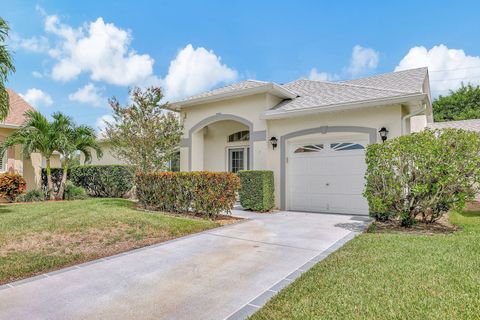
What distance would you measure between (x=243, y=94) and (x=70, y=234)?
7921 millimetres

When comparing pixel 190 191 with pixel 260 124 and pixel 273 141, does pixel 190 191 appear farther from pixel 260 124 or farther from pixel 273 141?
pixel 260 124

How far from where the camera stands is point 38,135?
12.8 meters

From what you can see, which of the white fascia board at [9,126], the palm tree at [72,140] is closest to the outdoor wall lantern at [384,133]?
the palm tree at [72,140]

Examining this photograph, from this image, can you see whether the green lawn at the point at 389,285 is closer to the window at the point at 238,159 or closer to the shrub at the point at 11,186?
the window at the point at 238,159

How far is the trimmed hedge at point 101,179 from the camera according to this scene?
15250 millimetres

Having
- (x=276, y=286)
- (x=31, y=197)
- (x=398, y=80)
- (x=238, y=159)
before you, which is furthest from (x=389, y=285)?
(x=31, y=197)

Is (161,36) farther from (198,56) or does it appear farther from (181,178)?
(181,178)

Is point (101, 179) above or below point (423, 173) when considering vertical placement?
below

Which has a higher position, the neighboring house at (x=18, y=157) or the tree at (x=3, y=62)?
the tree at (x=3, y=62)

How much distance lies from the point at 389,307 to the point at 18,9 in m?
14.0

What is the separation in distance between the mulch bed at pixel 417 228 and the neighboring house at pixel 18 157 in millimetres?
14152

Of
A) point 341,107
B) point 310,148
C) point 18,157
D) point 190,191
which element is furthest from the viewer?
point 18,157

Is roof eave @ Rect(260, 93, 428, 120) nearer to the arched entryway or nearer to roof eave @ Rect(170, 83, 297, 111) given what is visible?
roof eave @ Rect(170, 83, 297, 111)

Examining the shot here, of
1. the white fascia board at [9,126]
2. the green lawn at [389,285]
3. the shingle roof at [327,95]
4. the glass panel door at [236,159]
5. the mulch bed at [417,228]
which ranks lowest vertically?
the green lawn at [389,285]
